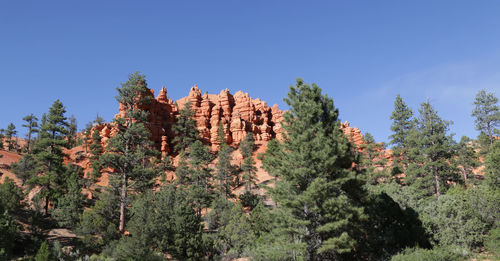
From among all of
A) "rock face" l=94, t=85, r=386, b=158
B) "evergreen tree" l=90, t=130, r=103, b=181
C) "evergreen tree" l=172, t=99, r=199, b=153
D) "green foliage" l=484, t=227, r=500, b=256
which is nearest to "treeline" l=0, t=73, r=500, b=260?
"green foliage" l=484, t=227, r=500, b=256

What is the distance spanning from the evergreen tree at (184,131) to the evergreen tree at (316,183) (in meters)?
54.1

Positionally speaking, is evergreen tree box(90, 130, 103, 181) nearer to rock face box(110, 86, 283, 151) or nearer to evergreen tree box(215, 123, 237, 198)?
rock face box(110, 86, 283, 151)

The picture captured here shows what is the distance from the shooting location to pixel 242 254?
27.2 meters

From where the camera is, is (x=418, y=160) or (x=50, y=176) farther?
(x=418, y=160)

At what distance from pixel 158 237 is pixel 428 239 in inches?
795

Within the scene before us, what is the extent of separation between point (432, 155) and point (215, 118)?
Answer: 183 ft

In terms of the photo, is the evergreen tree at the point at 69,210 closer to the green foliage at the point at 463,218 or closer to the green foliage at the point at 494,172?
the green foliage at the point at 463,218

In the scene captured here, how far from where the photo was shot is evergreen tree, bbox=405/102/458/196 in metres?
36.7

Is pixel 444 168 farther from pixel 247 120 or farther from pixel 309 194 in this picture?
pixel 247 120

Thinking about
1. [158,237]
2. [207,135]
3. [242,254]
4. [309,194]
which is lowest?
[242,254]

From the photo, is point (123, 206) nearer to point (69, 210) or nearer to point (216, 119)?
point (69, 210)

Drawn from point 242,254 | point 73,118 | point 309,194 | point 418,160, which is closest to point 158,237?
point 242,254

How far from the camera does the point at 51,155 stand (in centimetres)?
3562

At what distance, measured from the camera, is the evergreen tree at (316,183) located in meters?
17.3
